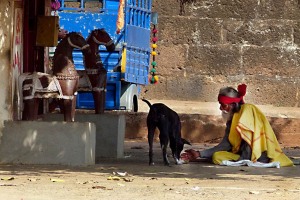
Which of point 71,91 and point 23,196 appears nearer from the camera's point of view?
point 23,196

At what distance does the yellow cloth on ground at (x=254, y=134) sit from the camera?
13547mm

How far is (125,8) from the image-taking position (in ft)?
61.2

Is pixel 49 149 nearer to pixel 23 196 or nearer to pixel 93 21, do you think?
pixel 23 196

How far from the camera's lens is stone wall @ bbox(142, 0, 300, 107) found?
2186 centimetres

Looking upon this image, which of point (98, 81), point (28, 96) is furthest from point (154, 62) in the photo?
point (28, 96)

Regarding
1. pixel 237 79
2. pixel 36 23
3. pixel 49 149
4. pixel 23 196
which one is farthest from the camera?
pixel 237 79

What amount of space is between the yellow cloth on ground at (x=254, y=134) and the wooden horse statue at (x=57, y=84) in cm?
191

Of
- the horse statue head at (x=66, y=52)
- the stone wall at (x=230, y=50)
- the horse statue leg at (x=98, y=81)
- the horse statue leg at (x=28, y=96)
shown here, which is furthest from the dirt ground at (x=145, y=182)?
the stone wall at (x=230, y=50)

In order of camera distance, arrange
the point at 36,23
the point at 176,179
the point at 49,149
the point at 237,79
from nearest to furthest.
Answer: the point at 176,179 < the point at 49,149 < the point at 36,23 < the point at 237,79

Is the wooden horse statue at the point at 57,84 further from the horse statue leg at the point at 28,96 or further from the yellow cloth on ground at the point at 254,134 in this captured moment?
the yellow cloth on ground at the point at 254,134

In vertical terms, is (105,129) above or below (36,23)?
below

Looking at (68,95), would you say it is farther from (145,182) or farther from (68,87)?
(145,182)

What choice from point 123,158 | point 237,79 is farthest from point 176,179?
point 237,79

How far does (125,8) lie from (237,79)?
396 centimetres
